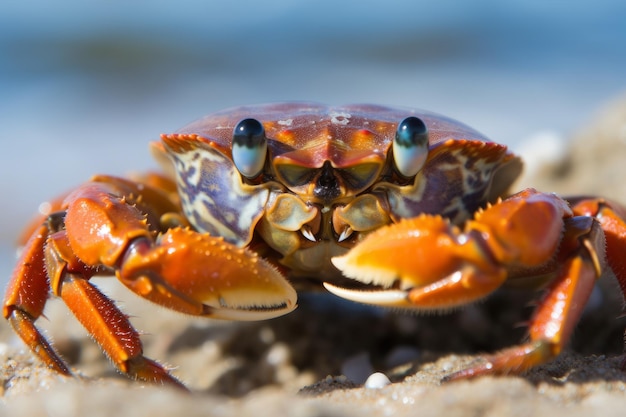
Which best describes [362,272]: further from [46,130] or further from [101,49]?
[101,49]

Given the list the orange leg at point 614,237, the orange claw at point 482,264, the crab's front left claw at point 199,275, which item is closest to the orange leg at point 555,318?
the orange claw at point 482,264

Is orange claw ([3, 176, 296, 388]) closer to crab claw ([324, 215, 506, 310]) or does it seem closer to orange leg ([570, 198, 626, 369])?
crab claw ([324, 215, 506, 310])

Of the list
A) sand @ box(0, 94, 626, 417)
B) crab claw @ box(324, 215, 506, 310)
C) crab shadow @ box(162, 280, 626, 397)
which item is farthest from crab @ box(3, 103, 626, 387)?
crab shadow @ box(162, 280, 626, 397)

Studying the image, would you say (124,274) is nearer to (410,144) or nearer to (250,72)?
(410,144)

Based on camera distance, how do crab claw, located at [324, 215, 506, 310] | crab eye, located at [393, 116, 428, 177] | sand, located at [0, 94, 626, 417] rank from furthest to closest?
crab eye, located at [393, 116, 428, 177] → crab claw, located at [324, 215, 506, 310] → sand, located at [0, 94, 626, 417]

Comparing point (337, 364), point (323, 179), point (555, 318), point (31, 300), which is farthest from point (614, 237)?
point (31, 300)

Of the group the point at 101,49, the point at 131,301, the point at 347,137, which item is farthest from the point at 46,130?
the point at 347,137

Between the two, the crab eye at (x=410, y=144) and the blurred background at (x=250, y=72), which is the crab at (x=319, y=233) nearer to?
the crab eye at (x=410, y=144)
